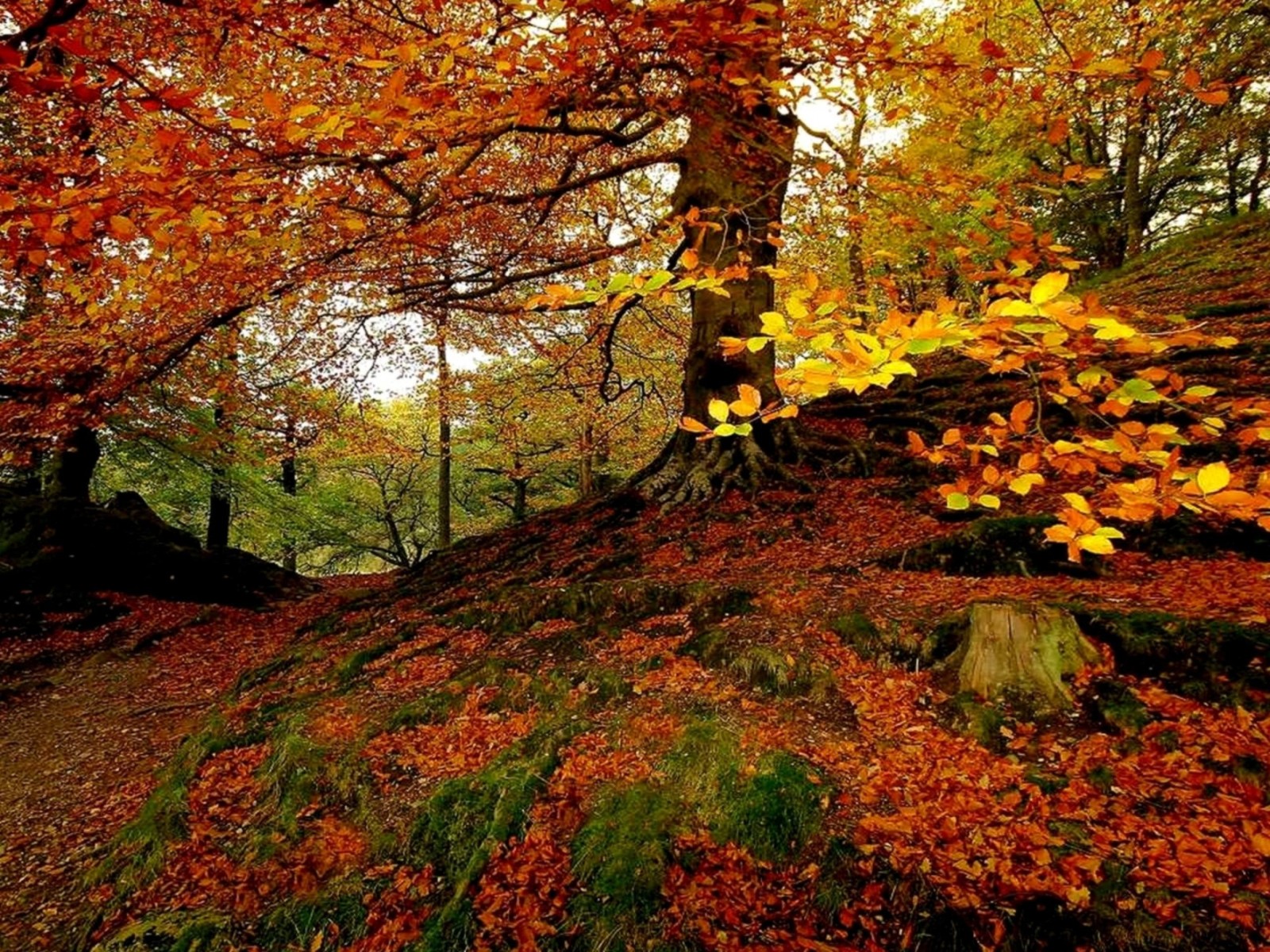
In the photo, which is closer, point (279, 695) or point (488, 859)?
point (488, 859)

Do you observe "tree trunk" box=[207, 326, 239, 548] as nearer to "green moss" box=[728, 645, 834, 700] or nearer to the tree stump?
"green moss" box=[728, 645, 834, 700]

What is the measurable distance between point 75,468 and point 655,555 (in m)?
12.6

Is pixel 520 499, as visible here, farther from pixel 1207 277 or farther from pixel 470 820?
pixel 470 820

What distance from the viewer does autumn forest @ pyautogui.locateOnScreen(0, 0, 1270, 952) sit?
96.9 inches

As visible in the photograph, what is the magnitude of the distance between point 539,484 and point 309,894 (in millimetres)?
20985

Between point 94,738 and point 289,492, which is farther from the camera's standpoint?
point 289,492

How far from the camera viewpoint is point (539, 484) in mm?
24484

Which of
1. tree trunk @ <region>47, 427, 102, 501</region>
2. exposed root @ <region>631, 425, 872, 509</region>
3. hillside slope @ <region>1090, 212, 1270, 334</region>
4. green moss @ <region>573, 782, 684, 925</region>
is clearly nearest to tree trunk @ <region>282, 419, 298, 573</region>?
tree trunk @ <region>47, 427, 102, 501</region>

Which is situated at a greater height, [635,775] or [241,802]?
[635,775]

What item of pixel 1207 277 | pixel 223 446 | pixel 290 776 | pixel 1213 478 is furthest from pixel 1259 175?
pixel 223 446

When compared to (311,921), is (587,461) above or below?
above

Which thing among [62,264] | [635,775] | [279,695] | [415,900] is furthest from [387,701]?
[62,264]

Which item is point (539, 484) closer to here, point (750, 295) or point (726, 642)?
point (750, 295)

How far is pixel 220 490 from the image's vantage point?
14164 mm
